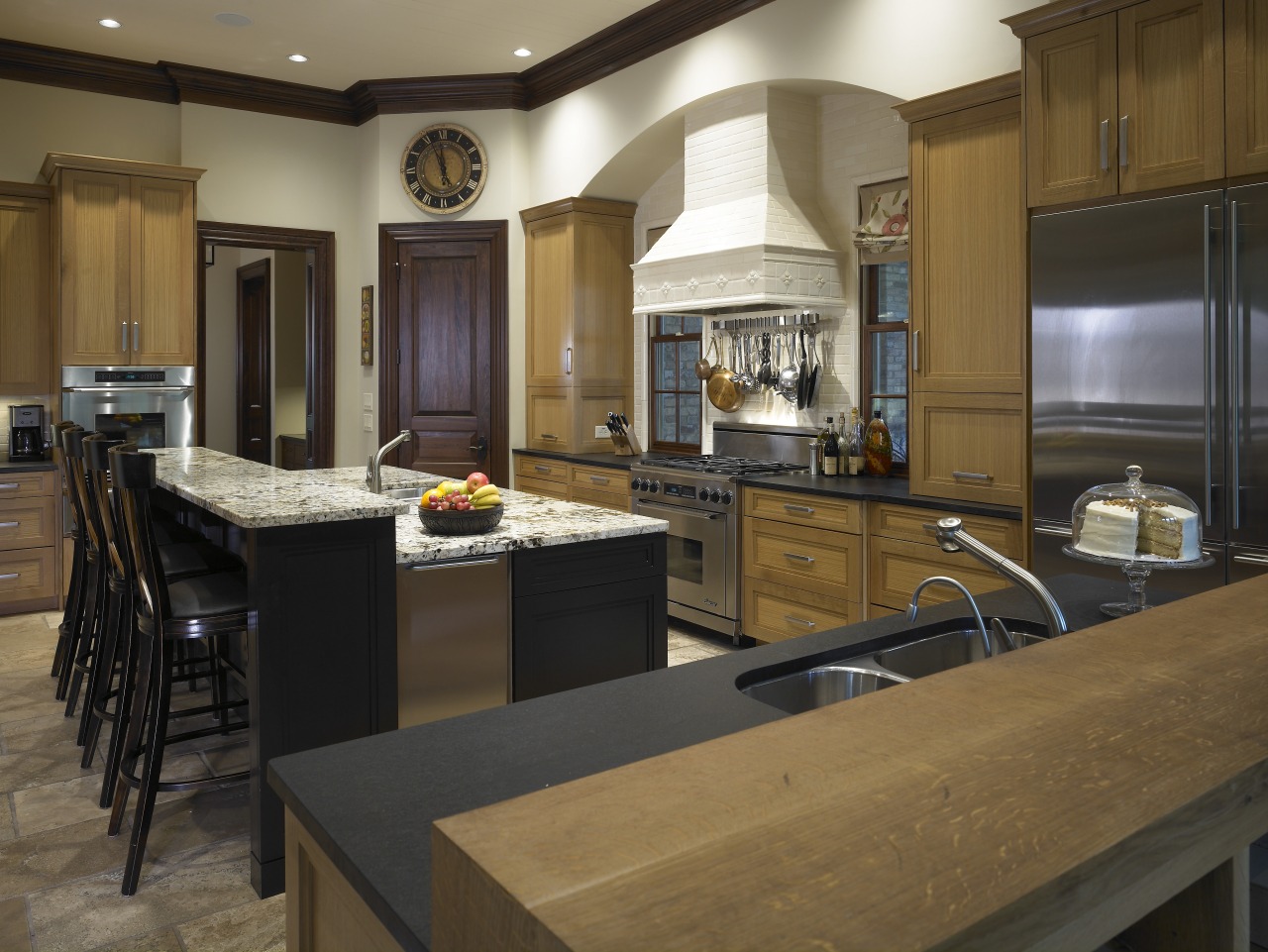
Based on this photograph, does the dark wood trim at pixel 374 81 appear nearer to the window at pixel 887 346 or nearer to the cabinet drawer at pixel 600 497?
the window at pixel 887 346

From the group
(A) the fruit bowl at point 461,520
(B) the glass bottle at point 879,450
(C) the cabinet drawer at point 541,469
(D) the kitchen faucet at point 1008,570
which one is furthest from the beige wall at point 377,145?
(D) the kitchen faucet at point 1008,570

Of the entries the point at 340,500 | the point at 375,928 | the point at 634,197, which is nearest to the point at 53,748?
the point at 340,500

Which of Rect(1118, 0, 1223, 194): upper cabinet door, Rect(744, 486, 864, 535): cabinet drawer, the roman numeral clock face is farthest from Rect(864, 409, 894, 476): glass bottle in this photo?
the roman numeral clock face

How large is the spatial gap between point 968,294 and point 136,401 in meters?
4.80

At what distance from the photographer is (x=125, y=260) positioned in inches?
227

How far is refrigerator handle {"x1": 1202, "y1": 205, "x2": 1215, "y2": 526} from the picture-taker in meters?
2.84

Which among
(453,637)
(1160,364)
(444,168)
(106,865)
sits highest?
(444,168)

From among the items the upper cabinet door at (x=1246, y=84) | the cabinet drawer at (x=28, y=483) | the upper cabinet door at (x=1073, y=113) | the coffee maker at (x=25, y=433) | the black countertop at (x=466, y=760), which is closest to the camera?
the black countertop at (x=466, y=760)

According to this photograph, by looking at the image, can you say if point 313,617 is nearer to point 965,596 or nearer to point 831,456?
point 965,596

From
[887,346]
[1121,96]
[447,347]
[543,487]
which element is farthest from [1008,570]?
[447,347]

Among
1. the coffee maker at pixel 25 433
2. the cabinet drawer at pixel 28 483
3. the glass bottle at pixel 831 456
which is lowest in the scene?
the cabinet drawer at pixel 28 483

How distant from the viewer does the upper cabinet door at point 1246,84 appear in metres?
2.73

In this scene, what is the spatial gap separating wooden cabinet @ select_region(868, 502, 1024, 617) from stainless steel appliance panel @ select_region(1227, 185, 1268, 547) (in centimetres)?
84

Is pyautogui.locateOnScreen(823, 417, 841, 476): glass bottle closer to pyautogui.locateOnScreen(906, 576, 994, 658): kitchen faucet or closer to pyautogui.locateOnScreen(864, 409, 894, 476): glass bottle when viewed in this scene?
pyautogui.locateOnScreen(864, 409, 894, 476): glass bottle
